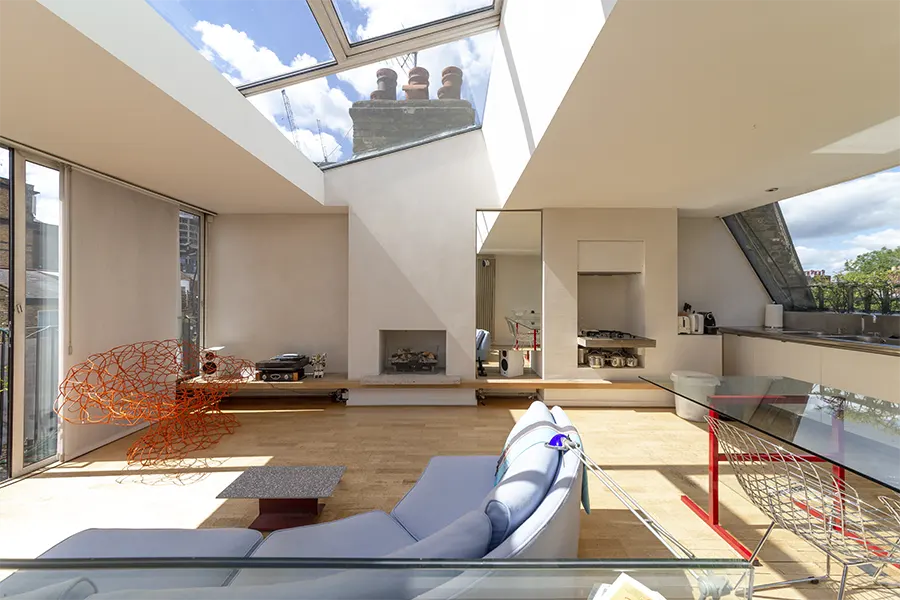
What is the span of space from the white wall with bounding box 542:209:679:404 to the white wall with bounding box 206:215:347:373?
111 inches

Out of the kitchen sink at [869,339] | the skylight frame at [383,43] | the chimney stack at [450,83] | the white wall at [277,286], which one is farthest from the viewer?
the white wall at [277,286]

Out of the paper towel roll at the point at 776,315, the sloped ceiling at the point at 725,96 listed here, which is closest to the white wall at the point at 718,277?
the paper towel roll at the point at 776,315

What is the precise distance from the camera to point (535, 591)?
0.83m

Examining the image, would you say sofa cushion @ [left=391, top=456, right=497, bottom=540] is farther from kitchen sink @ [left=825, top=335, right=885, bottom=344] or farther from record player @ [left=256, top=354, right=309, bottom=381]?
kitchen sink @ [left=825, top=335, right=885, bottom=344]

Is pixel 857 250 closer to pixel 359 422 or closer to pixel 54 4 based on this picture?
pixel 359 422

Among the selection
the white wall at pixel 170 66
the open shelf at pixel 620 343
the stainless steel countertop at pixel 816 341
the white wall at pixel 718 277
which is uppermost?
the white wall at pixel 170 66

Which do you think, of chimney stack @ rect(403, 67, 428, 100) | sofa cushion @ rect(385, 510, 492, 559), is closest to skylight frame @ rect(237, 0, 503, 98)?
chimney stack @ rect(403, 67, 428, 100)

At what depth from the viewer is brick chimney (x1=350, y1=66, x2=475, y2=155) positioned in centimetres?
465

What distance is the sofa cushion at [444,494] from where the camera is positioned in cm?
198

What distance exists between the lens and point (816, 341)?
4.25 m

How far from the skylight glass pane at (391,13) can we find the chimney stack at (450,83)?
78 cm

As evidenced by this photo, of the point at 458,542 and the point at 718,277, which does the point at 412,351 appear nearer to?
the point at 718,277

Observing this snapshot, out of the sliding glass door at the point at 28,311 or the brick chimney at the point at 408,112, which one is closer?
the sliding glass door at the point at 28,311

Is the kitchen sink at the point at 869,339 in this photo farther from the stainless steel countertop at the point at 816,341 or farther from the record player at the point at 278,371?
the record player at the point at 278,371
